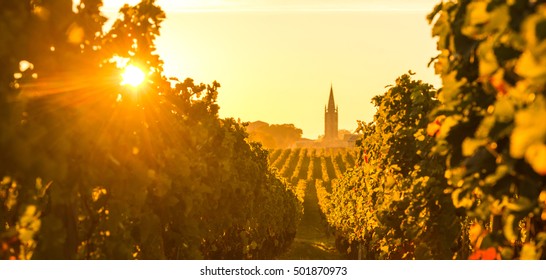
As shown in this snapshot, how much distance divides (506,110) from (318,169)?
3884 inches

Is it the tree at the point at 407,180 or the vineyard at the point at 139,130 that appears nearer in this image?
the vineyard at the point at 139,130

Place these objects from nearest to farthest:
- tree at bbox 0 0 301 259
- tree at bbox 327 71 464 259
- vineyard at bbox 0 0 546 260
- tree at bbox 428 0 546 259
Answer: tree at bbox 428 0 546 259 < vineyard at bbox 0 0 546 260 < tree at bbox 0 0 301 259 < tree at bbox 327 71 464 259

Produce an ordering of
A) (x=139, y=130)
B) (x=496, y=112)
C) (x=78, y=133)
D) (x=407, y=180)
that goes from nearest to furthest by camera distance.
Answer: (x=496, y=112) → (x=78, y=133) → (x=139, y=130) → (x=407, y=180)

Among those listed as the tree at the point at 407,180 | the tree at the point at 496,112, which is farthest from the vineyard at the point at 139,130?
the tree at the point at 407,180

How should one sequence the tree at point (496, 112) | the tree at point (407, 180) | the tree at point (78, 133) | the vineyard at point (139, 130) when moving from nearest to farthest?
the tree at point (496, 112), the vineyard at point (139, 130), the tree at point (78, 133), the tree at point (407, 180)

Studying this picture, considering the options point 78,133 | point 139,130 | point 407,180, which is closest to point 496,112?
point 78,133

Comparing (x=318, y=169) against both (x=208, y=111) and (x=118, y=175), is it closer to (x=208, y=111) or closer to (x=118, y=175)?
(x=208, y=111)

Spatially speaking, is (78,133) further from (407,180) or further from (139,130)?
(407,180)

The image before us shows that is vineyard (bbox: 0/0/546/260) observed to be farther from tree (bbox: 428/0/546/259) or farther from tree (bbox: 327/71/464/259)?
tree (bbox: 327/71/464/259)

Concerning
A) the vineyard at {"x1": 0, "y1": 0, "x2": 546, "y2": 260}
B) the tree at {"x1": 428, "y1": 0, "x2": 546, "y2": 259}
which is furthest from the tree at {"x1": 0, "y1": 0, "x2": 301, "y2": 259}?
the tree at {"x1": 428, "y1": 0, "x2": 546, "y2": 259}

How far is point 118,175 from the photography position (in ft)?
25.9

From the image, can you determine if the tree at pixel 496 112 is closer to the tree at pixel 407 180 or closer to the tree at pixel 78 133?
the tree at pixel 78 133

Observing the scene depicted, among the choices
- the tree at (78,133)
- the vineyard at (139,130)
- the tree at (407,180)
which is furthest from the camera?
the tree at (407,180)
